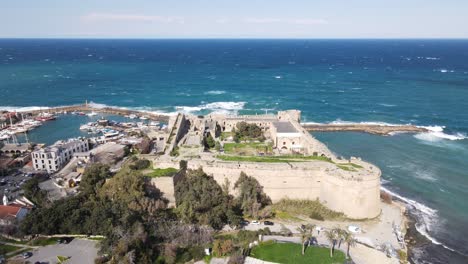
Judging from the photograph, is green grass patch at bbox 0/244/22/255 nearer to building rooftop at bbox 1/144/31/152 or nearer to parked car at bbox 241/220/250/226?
parked car at bbox 241/220/250/226

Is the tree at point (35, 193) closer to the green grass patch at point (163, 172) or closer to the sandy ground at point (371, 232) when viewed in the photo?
the green grass patch at point (163, 172)

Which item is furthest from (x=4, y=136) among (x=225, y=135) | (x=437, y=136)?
(x=437, y=136)

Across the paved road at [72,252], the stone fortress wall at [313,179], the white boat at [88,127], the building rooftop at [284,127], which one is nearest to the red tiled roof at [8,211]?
the paved road at [72,252]

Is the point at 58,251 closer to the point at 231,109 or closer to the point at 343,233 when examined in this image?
the point at 343,233

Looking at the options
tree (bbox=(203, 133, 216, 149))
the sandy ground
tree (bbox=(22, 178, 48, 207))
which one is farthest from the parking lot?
the sandy ground

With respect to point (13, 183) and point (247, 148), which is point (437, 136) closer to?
point (247, 148)

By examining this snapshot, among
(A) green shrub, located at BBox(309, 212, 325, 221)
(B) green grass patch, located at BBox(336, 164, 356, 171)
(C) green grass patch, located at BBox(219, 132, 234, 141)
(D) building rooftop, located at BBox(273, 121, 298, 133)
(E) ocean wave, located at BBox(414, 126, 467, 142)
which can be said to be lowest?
(A) green shrub, located at BBox(309, 212, 325, 221)
